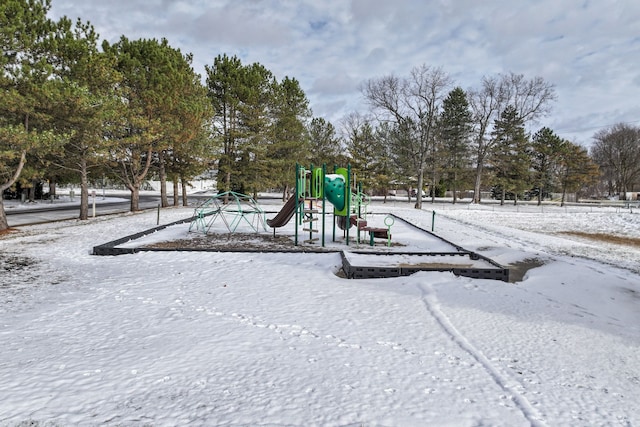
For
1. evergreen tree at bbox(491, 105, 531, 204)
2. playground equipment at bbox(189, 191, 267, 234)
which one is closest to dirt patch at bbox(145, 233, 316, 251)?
playground equipment at bbox(189, 191, 267, 234)

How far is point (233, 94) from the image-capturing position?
28.4 meters

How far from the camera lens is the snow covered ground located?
283 centimetres

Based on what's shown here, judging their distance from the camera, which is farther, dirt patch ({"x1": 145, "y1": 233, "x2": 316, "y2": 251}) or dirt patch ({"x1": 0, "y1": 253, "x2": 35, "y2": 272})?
dirt patch ({"x1": 145, "y1": 233, "x2": 316, "y2": 251})

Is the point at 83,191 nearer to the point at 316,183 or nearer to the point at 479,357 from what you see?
the point at 316,183

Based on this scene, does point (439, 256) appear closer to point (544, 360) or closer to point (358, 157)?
point (544, 360)

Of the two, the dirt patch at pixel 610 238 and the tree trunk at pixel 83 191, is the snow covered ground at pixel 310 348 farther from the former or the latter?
the tree trunk at pixel 83 191

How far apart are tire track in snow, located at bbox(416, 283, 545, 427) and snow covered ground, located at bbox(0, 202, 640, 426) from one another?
0.06 feet

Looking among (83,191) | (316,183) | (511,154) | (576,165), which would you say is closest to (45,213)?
(83,191)

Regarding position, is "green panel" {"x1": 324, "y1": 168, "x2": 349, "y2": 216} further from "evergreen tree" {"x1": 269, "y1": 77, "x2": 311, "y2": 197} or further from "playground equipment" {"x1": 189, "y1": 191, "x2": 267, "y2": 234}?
A: "evergreen tree" {"x1": 269, "y1": 77, "x2": 311, "y2": 197}

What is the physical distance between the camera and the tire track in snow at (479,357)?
2.83m

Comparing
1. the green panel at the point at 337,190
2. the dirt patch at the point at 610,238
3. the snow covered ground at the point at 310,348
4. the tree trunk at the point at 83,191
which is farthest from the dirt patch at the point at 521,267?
the tree trunk at the point at 83,191

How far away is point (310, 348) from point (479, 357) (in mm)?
1770

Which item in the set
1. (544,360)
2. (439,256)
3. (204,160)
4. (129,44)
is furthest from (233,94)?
(544,360)

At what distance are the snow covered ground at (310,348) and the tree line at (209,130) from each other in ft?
28.9
